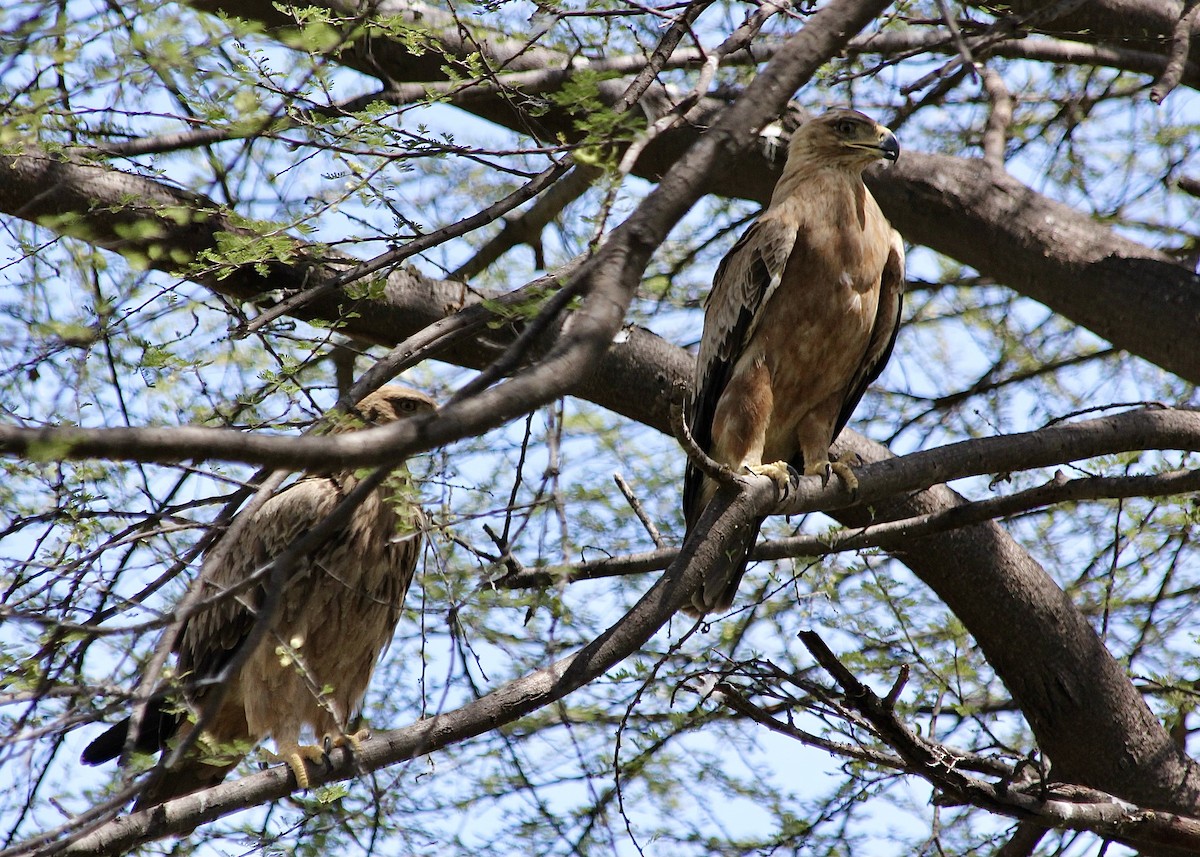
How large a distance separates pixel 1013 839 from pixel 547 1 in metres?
3.66

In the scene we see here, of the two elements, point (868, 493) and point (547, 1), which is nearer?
point (547, 1)

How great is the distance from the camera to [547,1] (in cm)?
396

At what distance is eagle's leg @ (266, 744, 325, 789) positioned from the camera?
4.42m

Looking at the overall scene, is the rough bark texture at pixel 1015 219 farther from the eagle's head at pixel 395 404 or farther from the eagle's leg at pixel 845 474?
the eagle's head at pixel 395 404

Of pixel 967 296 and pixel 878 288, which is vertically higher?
pixel 967 296

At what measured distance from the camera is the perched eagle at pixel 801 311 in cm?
507

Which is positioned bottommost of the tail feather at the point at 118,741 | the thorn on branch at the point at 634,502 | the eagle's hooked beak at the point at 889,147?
the tail feather at the point at 118,741

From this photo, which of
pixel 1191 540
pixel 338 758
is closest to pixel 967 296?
pixel 1191 540

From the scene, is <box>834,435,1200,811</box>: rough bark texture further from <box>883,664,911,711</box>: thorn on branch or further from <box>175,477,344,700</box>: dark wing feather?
<box>175,477,344,700</box>: dark wing feather

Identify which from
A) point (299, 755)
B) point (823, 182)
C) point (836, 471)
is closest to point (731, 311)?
point (823, 182)

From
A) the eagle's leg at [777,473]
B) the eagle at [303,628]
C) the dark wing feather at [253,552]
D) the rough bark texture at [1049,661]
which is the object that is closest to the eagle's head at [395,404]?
the eagle at [303,628]

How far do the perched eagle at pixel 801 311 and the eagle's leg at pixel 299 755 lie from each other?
5.58 feet

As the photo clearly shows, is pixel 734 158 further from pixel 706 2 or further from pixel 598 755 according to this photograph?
pixel 598 755

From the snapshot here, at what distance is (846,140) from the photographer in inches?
207
